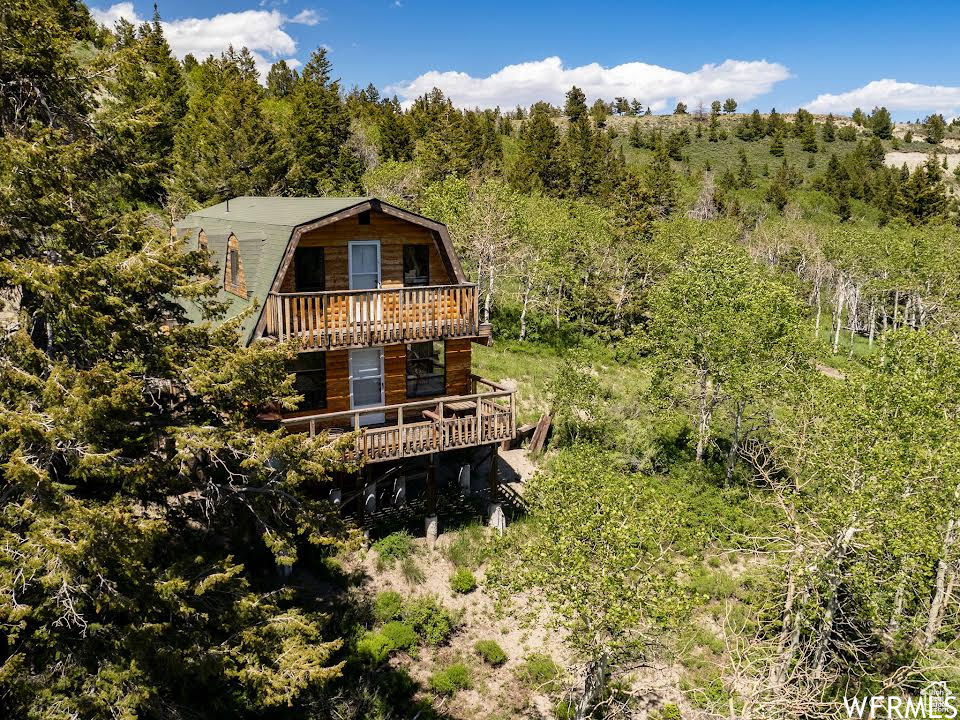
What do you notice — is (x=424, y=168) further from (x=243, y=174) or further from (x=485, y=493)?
(x=485, y=493)

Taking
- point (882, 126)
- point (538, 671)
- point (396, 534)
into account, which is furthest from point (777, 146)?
point (538, 671)

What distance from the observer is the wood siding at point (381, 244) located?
64.6 ft

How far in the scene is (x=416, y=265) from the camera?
21.4 m

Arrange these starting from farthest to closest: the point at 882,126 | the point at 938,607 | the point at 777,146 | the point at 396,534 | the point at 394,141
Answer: the point at 882,126 → the point at 777,146 → the point at 394,141 → the point at 396,534 → the point at 938,607

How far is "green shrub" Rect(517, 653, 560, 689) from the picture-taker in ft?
57.2

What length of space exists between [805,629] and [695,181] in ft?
291

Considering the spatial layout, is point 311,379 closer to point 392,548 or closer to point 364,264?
point 364,264

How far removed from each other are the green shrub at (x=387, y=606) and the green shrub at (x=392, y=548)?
1.20m

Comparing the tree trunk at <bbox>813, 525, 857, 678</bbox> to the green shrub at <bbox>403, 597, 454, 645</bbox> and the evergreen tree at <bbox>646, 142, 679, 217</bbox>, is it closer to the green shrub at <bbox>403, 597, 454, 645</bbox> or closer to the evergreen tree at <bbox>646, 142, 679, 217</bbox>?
the green shrub at <bbox>403, 597, 454, 645</bbox>

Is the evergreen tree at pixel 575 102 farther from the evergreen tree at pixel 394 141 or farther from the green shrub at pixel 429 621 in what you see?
the green shrub at pixel 429 621

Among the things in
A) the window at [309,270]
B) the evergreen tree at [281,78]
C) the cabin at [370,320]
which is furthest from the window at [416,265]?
the evergreen tree at [281,78]

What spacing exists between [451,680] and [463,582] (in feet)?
10.6

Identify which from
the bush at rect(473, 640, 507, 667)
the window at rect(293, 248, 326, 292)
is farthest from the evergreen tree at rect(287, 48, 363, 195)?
the bush at rect(473, 640, 507, 667)

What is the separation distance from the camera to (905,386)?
754 inches
